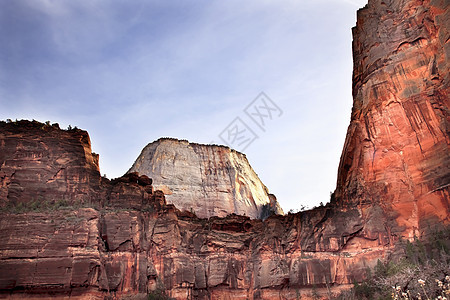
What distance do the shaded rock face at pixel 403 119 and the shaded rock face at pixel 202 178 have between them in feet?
69.0

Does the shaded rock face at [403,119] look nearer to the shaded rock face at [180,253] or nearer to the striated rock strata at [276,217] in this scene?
the striated rock strata at [276,217]

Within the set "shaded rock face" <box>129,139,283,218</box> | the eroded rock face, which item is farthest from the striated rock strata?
"shaded rock face" <box>129,139,283,218</box>

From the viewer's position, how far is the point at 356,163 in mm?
41781

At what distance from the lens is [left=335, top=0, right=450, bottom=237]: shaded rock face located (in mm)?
36625

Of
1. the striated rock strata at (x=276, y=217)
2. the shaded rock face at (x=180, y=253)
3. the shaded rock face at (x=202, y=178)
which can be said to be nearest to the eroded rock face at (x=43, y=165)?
the striated rock strata at (x=276, y=217)

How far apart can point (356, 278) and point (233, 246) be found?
11772mm

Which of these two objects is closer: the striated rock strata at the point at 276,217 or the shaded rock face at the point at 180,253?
the shaded rock face at the point at 180,253

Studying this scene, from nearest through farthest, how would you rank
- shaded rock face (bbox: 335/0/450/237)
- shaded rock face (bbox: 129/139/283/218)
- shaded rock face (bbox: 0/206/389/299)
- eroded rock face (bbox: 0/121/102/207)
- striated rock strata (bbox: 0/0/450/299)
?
1. shaded rock face (bbox: 0/206/389/299)
2. striated rock strata (bbox: 0/0/450/299)
3. shaded rock face (bbox: 335/0/450/237)
4. eroded rock face (bbox: 0/121/102/207)
5. shaded rock face (bbox: 129/139/283/218)

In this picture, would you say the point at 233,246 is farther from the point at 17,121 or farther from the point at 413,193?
the point at 17,121

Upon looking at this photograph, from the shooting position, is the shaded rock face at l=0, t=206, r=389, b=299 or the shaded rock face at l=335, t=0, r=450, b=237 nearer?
the shaded rock face at l=0, t=206, r=389, b=299

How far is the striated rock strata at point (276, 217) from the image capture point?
3422 cm

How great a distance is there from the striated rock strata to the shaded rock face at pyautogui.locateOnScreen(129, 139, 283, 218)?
14.5 m

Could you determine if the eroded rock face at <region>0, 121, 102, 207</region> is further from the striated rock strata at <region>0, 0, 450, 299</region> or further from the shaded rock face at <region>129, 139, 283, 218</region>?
the shaded rock face at <region>129, 139, 283, 218</region>

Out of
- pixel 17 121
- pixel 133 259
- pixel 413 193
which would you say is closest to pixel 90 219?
pixel 133 259
